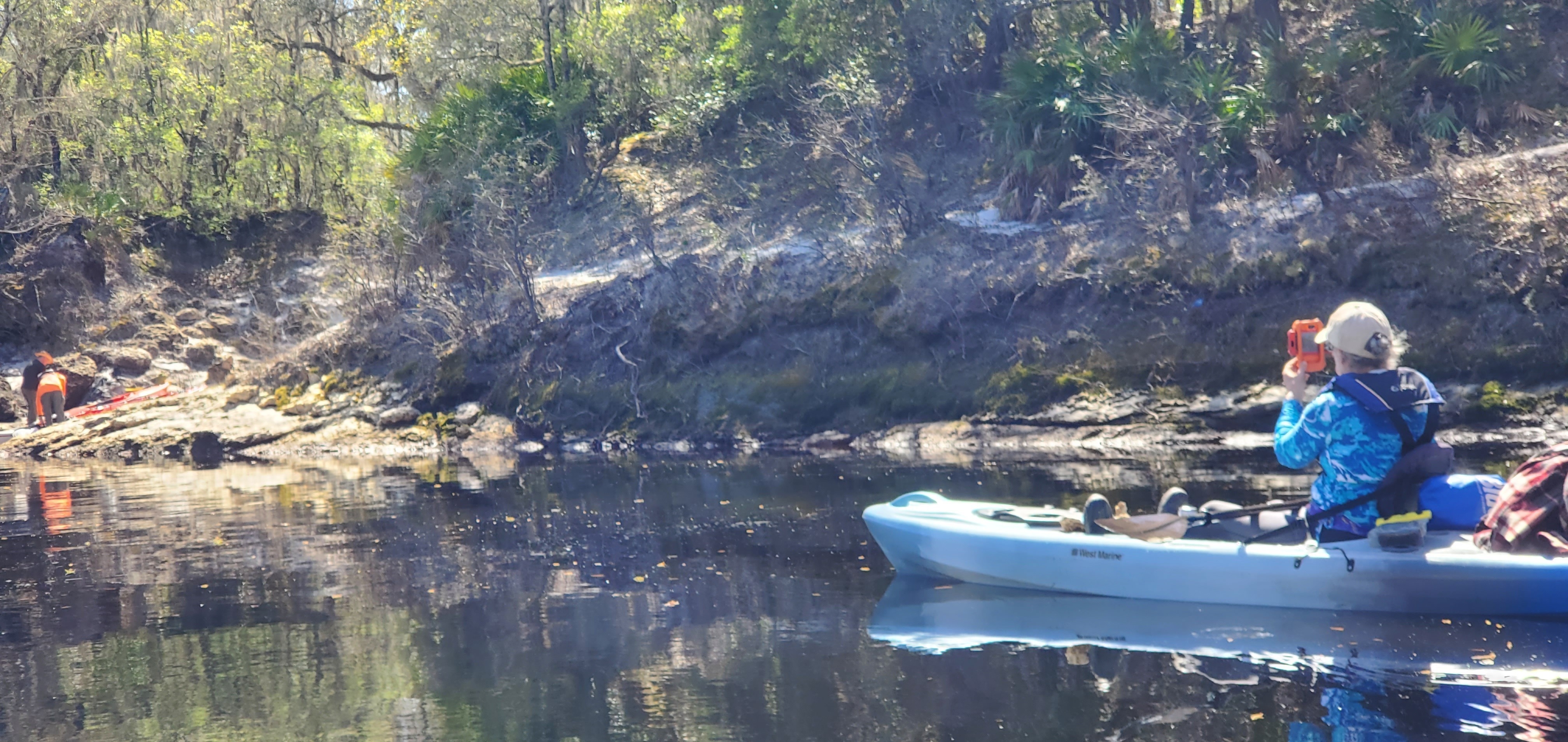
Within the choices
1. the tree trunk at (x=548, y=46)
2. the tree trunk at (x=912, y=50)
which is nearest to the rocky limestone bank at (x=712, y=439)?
the tree trunk at (x=548, y=46)

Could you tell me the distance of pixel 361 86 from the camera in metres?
32.2

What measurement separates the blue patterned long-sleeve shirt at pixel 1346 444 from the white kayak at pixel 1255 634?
0.57 metres

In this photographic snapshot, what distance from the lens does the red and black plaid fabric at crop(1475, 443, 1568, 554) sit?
20.5 ft

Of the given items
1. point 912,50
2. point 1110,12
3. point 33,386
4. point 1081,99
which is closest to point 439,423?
point 33,386

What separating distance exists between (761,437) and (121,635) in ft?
35.2

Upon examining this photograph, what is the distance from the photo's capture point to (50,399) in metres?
22.5

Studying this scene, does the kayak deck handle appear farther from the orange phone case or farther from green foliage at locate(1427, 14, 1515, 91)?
green foliage at locate(1427, 14, 1515, 91)

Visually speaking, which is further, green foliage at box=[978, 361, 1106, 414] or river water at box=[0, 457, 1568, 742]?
green foliage at box=[978, 361, 1106, 414]

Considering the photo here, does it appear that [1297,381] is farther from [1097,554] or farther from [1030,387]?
[1030,387]

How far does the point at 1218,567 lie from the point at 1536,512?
1.47 meters

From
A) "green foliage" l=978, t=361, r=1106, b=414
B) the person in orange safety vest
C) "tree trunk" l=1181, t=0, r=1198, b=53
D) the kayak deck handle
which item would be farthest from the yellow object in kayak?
the person in orange safety vest

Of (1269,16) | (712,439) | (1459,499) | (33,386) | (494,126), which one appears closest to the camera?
(1459,499)

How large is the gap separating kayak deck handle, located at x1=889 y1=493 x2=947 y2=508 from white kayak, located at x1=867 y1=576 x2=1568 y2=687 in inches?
37.8

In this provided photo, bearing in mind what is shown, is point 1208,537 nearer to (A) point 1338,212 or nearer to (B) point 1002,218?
(A) point 1338,212
